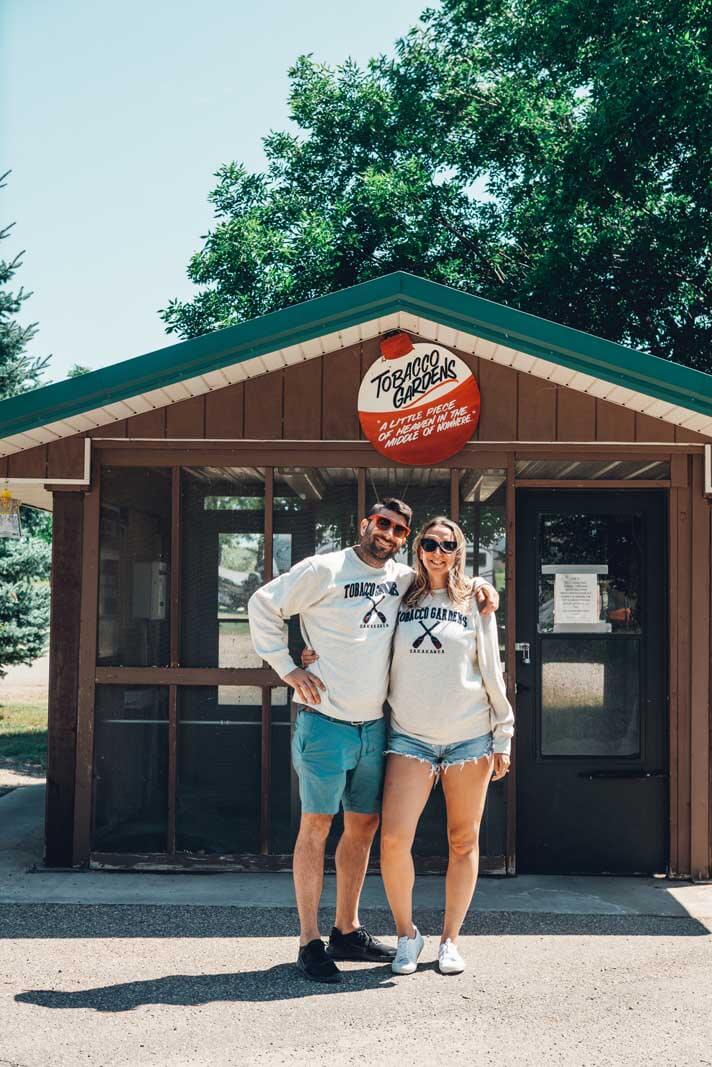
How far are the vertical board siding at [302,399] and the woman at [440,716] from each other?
1808 millimetres

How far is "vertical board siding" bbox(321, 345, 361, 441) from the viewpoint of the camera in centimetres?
607

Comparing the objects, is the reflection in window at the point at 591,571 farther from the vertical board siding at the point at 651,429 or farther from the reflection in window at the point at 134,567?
the reflection in window at the point at 134,567

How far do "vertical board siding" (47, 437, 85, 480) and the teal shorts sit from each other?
7.68 feet

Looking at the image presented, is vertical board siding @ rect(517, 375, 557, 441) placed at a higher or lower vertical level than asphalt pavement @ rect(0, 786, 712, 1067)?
higher

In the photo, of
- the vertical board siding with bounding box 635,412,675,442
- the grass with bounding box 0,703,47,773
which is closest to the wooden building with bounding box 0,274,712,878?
the vertical board siding with bounding box 635,412,675,442

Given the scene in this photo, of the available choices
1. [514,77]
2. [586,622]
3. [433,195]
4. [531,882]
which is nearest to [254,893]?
[531,882]

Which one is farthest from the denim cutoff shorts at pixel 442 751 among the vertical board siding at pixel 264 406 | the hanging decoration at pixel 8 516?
the hanging decoration at pixel 8 516

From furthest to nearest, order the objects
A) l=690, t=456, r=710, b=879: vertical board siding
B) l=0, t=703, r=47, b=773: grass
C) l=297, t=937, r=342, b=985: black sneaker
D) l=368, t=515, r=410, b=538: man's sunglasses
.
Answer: l=0, t=703, r=47, b=773: grass → l=690, t=456, r=710, b=879: vertical board siding → l=368, t=515, r=410, b=538: man's sunglasses → l=297, t=937, r=342, b=985: black sneaker

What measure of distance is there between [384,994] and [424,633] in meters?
1.38

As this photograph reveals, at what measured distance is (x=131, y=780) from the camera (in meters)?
6.09

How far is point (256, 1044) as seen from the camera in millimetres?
3750

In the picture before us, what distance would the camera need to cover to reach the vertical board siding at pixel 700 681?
5973mm

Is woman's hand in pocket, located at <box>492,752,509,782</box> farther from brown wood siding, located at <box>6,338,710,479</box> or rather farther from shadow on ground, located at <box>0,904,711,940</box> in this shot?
brown wood siding, located at <box>6,338,710,479</box>

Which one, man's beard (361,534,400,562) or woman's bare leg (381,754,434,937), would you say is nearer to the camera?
woman's bare leg (381,754,434,937)
